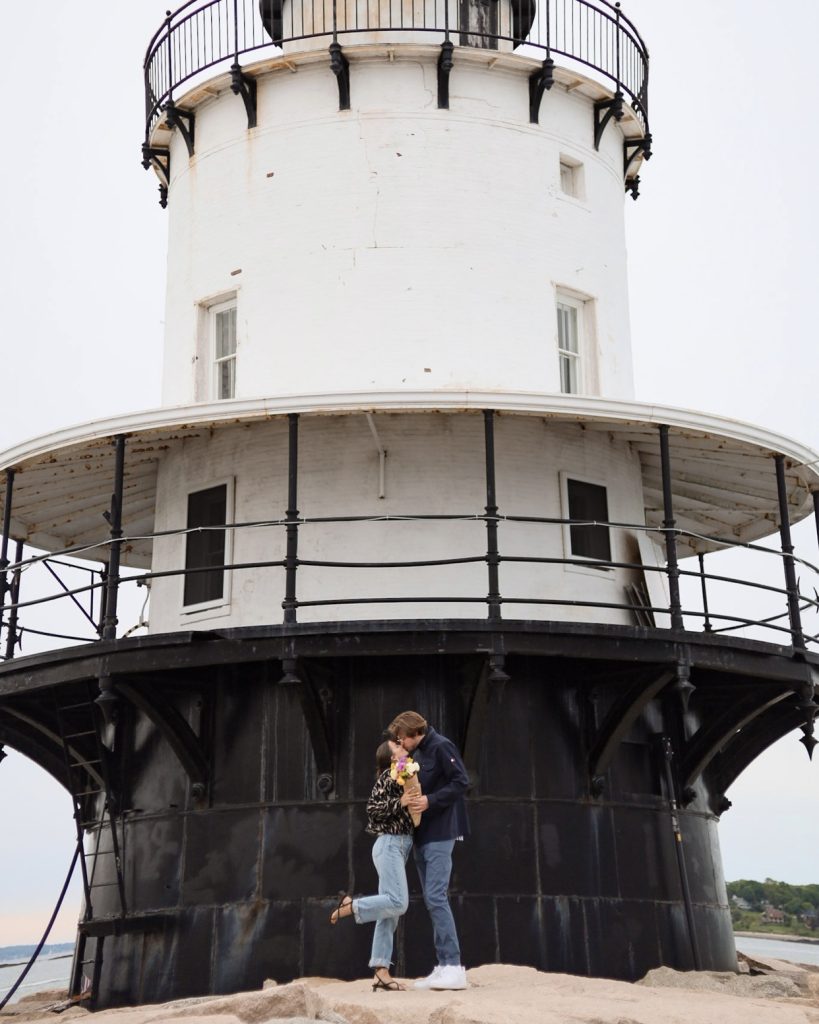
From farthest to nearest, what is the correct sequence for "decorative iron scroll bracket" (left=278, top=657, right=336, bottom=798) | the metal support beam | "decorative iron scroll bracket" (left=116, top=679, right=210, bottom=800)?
the metal support beam, "decorative iron scroll bracket" (left=116, top=679, right=210, bottom=800), "decorative iron scroll bracket" (left=278, top=657, right=336, bottom=798)

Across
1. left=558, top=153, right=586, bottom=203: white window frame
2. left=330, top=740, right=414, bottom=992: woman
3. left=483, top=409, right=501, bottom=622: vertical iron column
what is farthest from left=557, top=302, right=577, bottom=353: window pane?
left=330, top=740, right=414, bottom=992: woman

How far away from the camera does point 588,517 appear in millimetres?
20047

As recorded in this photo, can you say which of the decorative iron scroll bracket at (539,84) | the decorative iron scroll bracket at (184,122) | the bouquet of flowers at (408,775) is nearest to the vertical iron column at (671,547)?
the bouquet of flowers at (408,775)

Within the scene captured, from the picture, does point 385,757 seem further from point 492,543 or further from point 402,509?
point 402,509

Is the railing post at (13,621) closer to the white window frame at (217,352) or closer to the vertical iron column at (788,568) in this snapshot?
the white window frame at (217,352)

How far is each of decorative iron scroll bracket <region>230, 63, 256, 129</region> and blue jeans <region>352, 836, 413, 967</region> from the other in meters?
11.3

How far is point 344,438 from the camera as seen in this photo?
63.9ft

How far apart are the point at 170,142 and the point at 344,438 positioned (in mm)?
6090

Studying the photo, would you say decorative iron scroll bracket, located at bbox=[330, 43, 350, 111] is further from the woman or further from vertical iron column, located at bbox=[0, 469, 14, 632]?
the woman

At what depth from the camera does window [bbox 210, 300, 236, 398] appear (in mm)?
21188

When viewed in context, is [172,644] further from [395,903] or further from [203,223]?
[203,223]

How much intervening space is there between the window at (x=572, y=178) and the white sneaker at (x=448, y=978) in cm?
1171

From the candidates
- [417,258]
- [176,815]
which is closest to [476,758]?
[176,815]

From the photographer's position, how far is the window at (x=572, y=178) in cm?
2184
